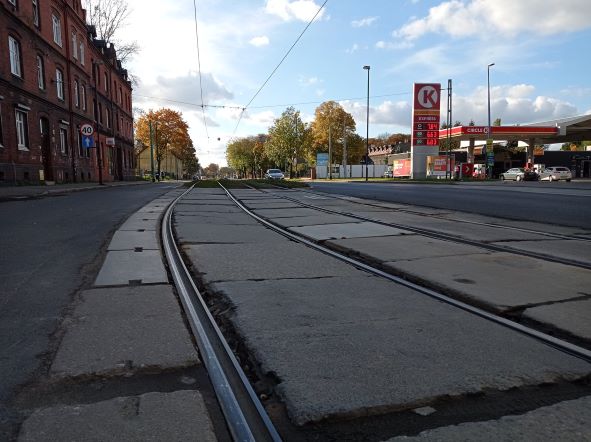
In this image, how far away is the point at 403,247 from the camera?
285 inches

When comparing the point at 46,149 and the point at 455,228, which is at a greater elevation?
the point at 46,149

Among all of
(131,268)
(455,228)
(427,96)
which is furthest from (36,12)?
(427,96)

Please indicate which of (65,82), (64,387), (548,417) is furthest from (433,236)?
(65,82)

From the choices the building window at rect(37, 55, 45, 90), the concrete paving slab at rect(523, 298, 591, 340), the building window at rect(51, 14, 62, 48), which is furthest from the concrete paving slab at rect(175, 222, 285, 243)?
the building window at rect(51, 14, 62, 48)

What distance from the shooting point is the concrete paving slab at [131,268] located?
5152mm

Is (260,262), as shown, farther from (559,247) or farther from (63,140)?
(63,140)

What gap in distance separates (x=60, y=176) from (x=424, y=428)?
34.0 m

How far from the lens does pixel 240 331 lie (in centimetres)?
360

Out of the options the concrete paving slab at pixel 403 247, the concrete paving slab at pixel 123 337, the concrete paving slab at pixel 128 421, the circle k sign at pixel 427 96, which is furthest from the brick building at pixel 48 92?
the circle k sign at pixel 427 96

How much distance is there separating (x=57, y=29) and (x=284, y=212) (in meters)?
29.6

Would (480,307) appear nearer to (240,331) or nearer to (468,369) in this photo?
(468,369)

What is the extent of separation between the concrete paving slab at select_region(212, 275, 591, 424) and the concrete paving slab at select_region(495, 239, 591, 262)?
11.1 ft

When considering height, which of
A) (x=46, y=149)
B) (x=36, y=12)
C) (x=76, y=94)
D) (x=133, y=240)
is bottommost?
(x=133, y=240)

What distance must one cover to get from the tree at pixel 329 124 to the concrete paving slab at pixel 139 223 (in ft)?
233
